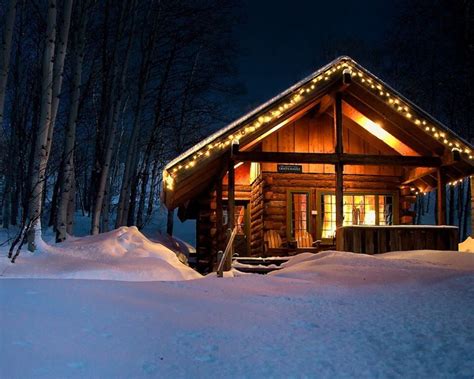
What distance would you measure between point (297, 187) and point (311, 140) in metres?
1.84

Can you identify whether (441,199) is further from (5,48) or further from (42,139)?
(5,48)

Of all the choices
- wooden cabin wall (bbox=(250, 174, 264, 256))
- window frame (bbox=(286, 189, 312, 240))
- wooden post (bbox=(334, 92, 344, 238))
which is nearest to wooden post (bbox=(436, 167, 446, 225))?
wooden post (bbox=(334, 92, 344, 238))

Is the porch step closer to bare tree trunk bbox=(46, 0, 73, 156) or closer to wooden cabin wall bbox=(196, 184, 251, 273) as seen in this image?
wooden cabin wall bbox=(196, 184, 251, 273)

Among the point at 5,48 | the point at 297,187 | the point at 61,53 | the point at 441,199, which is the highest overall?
the point at 61,53

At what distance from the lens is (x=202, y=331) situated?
5012 mm

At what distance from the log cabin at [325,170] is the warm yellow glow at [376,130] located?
0.05 m

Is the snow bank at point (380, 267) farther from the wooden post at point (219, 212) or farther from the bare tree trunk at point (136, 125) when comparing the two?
the bare tree trunk at point (136, 125)

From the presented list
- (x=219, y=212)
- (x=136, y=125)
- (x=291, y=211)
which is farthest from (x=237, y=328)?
(x=136, y=125)

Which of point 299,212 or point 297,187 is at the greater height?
point 297,187

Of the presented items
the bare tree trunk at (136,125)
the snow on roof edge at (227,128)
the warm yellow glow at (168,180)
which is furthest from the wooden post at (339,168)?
the bare tree trunk at (136,125)

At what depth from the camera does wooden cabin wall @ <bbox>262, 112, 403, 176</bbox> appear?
57.8 ft

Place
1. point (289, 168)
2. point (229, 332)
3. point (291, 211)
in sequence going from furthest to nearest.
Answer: point (291, 211)
point (289, 168)
point (229, 332)

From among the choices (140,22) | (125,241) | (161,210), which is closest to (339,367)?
(125,241)

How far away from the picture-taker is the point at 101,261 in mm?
10195
